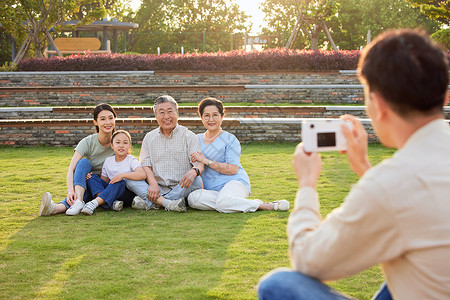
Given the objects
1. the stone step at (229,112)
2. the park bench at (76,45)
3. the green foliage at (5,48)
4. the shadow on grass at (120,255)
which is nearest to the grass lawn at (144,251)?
the shadow on grass at (120,255)

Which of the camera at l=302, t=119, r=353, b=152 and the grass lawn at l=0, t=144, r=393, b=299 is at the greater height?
the camera at l=302, t=119, r=353, b=152

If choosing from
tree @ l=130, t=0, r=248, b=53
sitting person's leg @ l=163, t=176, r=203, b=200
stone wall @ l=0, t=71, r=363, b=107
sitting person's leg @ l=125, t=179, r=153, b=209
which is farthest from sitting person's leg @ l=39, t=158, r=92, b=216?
tree @ l=130, t=0, r=248, b=53

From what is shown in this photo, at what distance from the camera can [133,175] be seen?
5.32 m

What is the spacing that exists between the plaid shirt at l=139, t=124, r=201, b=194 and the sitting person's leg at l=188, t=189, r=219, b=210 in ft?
0.98

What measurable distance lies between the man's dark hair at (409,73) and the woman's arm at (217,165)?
3783 millimetres

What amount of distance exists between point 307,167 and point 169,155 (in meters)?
3.74

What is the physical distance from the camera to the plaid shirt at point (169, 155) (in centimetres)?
540

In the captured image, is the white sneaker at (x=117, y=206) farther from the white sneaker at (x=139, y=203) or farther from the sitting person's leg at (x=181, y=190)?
the sitting person's leg at (x=181, y=190)

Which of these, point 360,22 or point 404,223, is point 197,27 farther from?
point 404,223

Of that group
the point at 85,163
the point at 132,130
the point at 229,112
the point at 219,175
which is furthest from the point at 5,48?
the point at 219,175

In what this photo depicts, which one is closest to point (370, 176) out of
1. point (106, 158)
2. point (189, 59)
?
point (106, 158)

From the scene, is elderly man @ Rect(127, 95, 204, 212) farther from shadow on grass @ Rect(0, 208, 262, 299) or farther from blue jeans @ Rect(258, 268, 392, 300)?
blue jeans @ Rect(258, 268, 392, 300)

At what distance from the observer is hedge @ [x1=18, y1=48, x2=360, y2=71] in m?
15.6

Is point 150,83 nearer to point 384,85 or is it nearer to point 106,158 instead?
point 106,158
